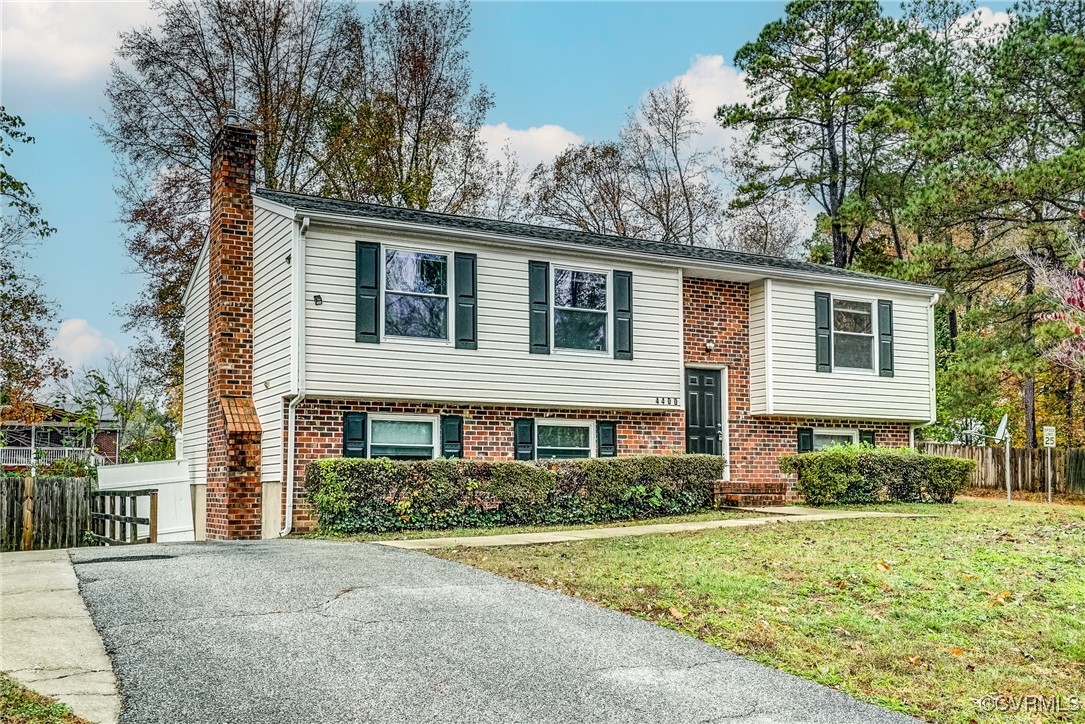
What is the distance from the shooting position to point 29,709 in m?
4.80

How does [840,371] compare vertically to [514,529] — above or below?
above

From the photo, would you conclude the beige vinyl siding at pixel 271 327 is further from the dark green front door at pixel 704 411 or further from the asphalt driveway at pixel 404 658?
the dark green front door at pixel 704 411

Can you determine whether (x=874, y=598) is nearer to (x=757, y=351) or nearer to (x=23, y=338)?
(x=757, y=351)

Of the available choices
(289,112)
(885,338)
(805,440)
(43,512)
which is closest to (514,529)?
(43,512)

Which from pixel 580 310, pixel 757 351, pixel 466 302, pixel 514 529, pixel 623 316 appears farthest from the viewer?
pixel 757 351

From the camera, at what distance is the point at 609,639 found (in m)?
6.52

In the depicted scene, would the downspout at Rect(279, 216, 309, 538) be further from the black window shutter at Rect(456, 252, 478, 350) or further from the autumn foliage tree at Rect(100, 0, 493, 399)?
the autumn foliage tree at Rect(100, 0, 493, 399)

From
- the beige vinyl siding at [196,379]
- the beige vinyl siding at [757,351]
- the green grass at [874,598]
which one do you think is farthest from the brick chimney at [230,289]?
the beige vinyl siding at [757,351]

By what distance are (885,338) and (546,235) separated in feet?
23.9

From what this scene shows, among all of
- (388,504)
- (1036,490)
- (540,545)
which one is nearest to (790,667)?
(540,545)

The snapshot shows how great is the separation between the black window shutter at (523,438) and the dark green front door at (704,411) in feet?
10.9

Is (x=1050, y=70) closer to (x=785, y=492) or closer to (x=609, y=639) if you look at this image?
(x=785, y=492)

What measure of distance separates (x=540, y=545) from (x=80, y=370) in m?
30.7

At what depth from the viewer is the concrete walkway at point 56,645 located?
200 inches
